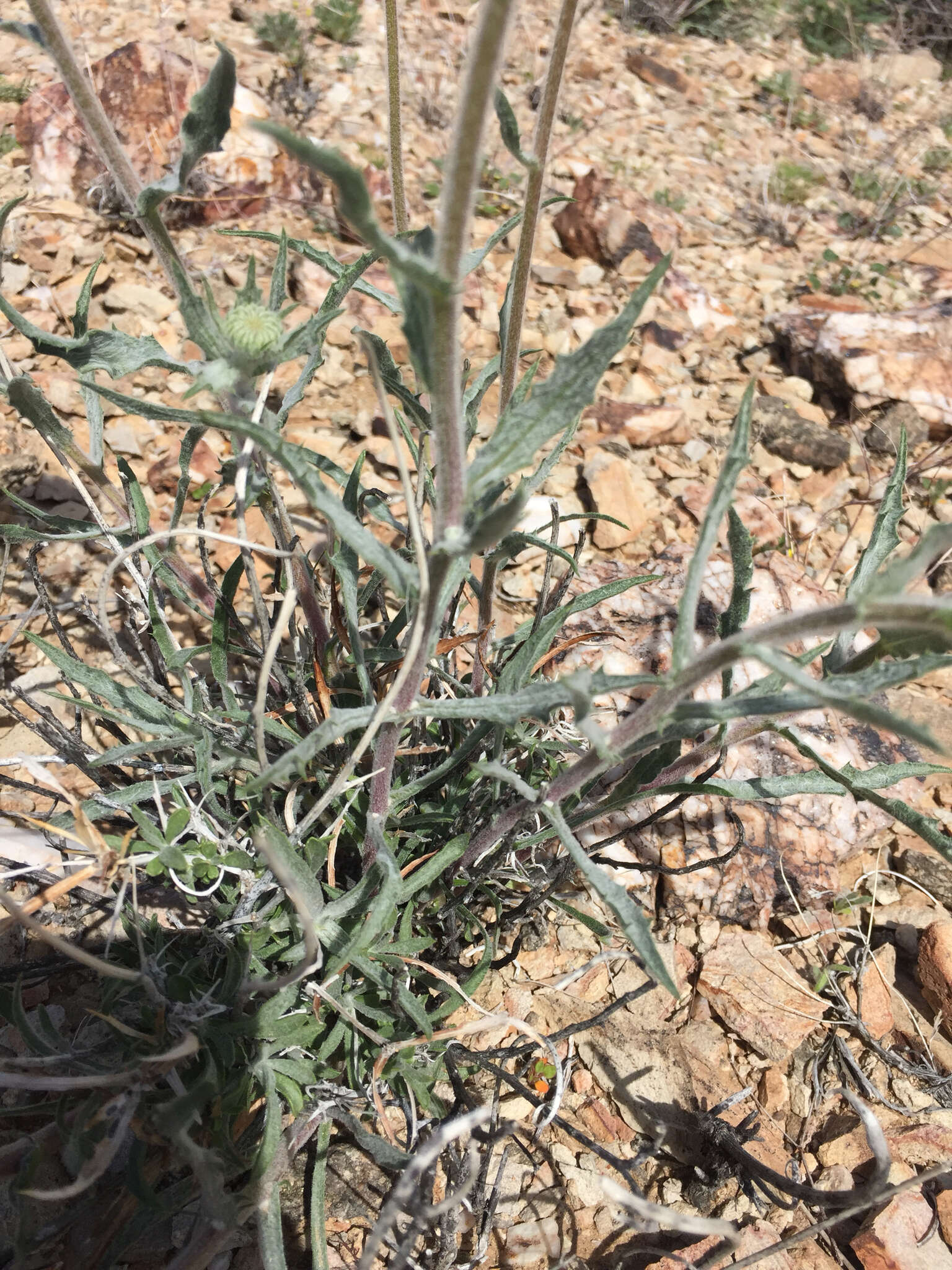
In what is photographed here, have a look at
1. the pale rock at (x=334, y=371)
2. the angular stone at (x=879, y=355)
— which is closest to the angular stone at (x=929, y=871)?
the angular stone at (x=879, y=355)

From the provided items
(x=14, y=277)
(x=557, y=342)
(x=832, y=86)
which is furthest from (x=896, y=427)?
(x=832, y=86)

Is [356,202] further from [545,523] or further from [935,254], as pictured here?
[935,254]

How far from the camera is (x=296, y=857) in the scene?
1.63 m

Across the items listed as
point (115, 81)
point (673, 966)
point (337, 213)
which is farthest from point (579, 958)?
point (115, 81)

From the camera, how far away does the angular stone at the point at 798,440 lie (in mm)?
3557

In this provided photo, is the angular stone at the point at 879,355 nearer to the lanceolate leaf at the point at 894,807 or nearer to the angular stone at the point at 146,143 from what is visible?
the angular stone at the point at 146,143

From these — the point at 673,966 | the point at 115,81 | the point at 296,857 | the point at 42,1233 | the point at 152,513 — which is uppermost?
the point at 115,81

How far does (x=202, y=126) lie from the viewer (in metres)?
1.38

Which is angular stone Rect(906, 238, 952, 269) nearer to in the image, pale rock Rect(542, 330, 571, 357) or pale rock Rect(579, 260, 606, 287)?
pale rock Rect(579, 260, 606, 287)

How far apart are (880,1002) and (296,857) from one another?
1.67m

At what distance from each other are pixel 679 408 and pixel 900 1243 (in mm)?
2934

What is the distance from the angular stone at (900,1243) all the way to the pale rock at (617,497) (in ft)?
6.90

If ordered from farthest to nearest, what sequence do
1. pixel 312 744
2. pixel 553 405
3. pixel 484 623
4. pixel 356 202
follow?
pixel 484 623 < pixel 312 744 < pixel 553 405 < pixel 356 202

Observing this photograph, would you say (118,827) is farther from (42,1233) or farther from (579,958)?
(579,958)
